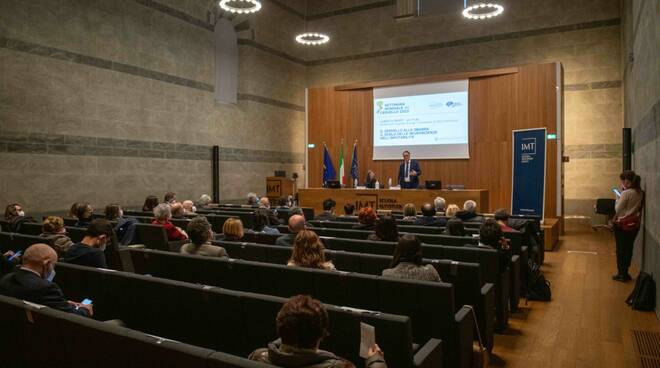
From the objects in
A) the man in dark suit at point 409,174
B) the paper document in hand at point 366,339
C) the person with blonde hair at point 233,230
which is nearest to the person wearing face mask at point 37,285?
the paper document in hand at point 366,339

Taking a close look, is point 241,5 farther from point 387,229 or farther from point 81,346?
point 81,346

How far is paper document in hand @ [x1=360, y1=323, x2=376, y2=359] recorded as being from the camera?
1.76 meters

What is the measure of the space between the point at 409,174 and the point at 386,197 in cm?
76

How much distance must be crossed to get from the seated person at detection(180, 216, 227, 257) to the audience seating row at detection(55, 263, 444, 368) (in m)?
1.00

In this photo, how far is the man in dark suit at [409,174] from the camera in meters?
10.6

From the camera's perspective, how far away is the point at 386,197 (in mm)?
10594

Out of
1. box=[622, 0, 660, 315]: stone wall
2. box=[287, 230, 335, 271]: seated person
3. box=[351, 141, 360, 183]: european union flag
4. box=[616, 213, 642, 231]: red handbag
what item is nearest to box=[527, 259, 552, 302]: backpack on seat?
box=[622, 0, 660, 315]: stone wall

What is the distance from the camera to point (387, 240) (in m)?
4.26

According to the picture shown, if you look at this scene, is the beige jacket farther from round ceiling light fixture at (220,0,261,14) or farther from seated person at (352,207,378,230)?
round ceiling light fixture at (220,0,261,14)

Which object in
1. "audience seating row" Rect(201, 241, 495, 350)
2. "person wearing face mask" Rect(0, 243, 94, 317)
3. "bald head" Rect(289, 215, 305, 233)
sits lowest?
"audience seating row" Rect(201, 241, 495, 350)

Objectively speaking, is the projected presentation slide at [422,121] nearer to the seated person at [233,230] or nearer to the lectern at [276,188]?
the lectern at [276,188]

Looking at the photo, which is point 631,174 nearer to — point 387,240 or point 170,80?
point 387,240

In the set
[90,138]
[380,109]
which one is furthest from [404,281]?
[380,109]

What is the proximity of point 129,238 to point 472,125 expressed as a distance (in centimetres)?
889
